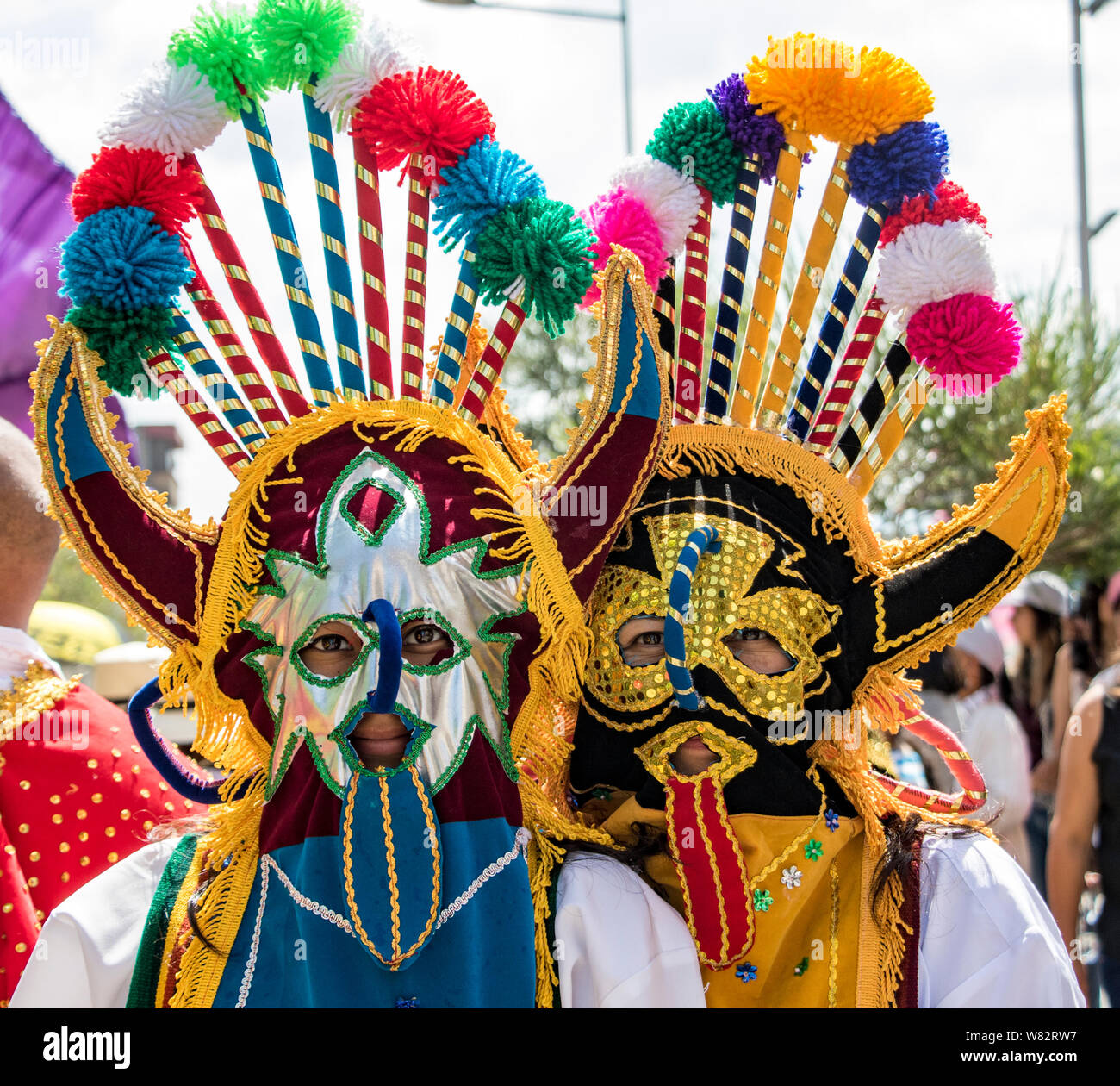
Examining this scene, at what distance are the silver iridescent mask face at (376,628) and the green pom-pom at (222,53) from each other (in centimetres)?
80

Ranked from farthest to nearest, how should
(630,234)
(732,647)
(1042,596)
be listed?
(1042,596)
(630,234)
(732,647)

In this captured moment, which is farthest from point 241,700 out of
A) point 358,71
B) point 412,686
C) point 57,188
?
point 57,188

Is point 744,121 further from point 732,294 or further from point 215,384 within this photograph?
point 215,384

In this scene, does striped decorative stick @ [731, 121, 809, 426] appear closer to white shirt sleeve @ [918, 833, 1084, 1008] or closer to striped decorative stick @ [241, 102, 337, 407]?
striped decorative stick @ [241, 102, 337, 407]

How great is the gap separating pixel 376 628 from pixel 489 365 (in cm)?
67

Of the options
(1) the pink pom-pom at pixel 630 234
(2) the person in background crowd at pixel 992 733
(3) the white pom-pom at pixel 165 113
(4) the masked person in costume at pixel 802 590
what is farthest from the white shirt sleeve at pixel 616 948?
(2) the person in background crowd at pixel 992 733

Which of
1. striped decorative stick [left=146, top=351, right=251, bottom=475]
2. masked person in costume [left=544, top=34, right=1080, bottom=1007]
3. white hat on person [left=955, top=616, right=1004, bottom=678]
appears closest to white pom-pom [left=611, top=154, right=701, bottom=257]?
masked person in costume [left=544, top=34, right=1080, bottom=1007]

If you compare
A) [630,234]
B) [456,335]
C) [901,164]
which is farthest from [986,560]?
[456,335]

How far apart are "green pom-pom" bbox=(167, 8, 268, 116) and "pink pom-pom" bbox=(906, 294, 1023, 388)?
4.94ft

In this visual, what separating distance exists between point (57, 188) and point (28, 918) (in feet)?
8.05

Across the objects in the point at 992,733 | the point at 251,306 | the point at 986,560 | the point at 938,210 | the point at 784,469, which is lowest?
the point at 992,733

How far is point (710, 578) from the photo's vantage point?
2494 mm

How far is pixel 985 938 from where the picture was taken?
2.40 metres
